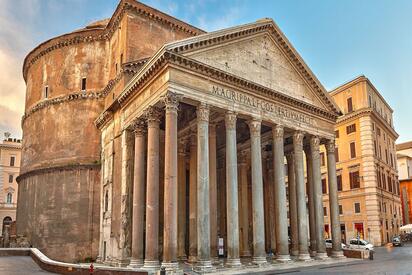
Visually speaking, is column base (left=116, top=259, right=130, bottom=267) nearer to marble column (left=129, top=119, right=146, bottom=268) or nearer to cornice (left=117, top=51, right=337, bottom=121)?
marble column (left=129, top=119, right=146, bottom=268)

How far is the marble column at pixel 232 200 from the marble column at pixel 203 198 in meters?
1.33

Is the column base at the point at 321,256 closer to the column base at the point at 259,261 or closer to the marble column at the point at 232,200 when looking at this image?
the column base at the point at 259,261

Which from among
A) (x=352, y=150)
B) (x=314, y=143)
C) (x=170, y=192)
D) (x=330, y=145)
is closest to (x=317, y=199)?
(x=314, y=143)

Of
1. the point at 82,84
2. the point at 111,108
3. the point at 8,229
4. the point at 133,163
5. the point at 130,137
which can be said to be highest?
the point at 82,84

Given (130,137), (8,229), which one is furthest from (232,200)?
(8,229)

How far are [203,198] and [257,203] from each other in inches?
131

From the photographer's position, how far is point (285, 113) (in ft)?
69.9

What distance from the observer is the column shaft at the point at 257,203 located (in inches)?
704

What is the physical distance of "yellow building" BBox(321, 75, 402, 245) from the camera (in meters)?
33.6

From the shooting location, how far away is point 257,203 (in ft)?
60.4

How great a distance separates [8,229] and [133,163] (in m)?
21.8

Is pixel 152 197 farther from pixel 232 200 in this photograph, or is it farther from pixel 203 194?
pixel 232 200

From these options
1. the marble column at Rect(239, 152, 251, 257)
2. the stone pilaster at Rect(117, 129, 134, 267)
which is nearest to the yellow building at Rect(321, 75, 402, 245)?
the marble column at Rect(239, 152, 251, 257)

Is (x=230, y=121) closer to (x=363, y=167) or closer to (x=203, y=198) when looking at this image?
(x=203, y=198)
